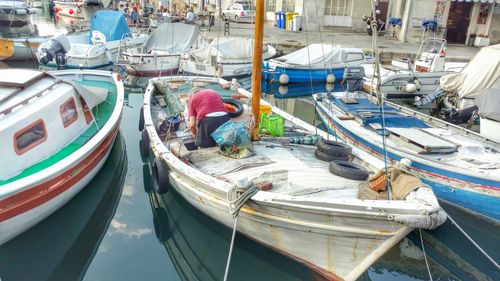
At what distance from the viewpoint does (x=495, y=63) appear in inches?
456

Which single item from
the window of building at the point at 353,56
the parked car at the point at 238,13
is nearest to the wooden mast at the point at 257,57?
the window of building at the point at 353,56

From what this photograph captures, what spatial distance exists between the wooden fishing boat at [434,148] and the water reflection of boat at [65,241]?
17.9 feet

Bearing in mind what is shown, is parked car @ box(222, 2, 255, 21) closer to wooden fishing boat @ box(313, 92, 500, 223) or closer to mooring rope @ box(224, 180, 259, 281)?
wooden fishing boat @ box(313, 92, 500, 223)

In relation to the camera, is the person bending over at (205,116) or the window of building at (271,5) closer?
the person bending over at (205,116)

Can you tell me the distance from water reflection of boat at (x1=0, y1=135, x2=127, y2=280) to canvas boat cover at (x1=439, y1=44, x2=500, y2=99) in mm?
10799

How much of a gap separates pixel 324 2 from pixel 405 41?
732 cm

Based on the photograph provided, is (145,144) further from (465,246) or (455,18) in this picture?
(455,18)

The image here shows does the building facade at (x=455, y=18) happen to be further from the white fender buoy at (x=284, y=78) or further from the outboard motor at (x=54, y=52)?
the outboard motor at (x=54, y=52)

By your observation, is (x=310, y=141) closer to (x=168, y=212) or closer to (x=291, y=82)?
(x=168, y=212)

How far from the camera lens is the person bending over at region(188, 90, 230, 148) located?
722 centimetres

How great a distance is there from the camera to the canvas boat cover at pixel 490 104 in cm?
947

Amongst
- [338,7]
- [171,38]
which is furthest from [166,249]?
[338,7]

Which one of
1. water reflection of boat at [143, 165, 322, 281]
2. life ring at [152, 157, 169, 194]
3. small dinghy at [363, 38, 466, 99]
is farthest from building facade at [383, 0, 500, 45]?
life ring at [152, 157, 169, 194]

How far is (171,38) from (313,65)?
764 cm
